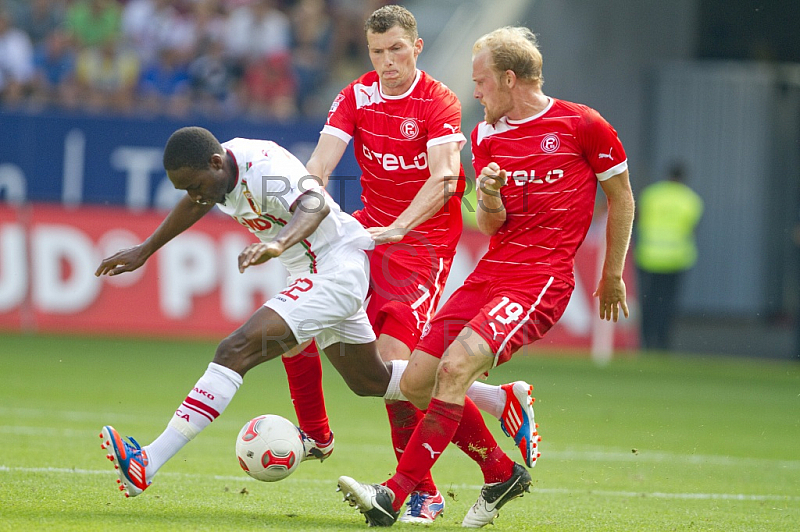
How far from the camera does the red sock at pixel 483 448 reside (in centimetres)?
630

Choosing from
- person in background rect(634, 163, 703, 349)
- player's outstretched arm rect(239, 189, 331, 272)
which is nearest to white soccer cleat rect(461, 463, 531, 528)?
player's outstretched arm rect(239, 189, 331, 272)

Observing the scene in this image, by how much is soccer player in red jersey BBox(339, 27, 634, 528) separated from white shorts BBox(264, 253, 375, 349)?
39cm

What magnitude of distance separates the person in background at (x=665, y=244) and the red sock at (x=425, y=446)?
10827mm

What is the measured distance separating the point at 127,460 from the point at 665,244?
12040 millimetres

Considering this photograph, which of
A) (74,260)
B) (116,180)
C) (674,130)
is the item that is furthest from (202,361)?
(674,130)

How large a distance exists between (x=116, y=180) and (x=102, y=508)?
12.1 meters

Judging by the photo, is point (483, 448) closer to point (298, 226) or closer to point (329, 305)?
point (329, 305)

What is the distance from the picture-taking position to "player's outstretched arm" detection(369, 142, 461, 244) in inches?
265

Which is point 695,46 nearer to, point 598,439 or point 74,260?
point 74,260

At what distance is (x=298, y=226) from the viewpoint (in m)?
5.94

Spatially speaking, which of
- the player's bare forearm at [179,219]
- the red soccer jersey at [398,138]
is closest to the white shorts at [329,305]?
the player's bare forearm at [179,219]

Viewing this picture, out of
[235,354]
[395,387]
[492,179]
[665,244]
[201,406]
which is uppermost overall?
[492,179]

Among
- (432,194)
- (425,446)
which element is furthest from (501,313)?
(432,194)

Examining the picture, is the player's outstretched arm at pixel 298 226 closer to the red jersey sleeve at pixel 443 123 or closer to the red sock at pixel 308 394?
the red jersey sleeve at pixel 443 123
